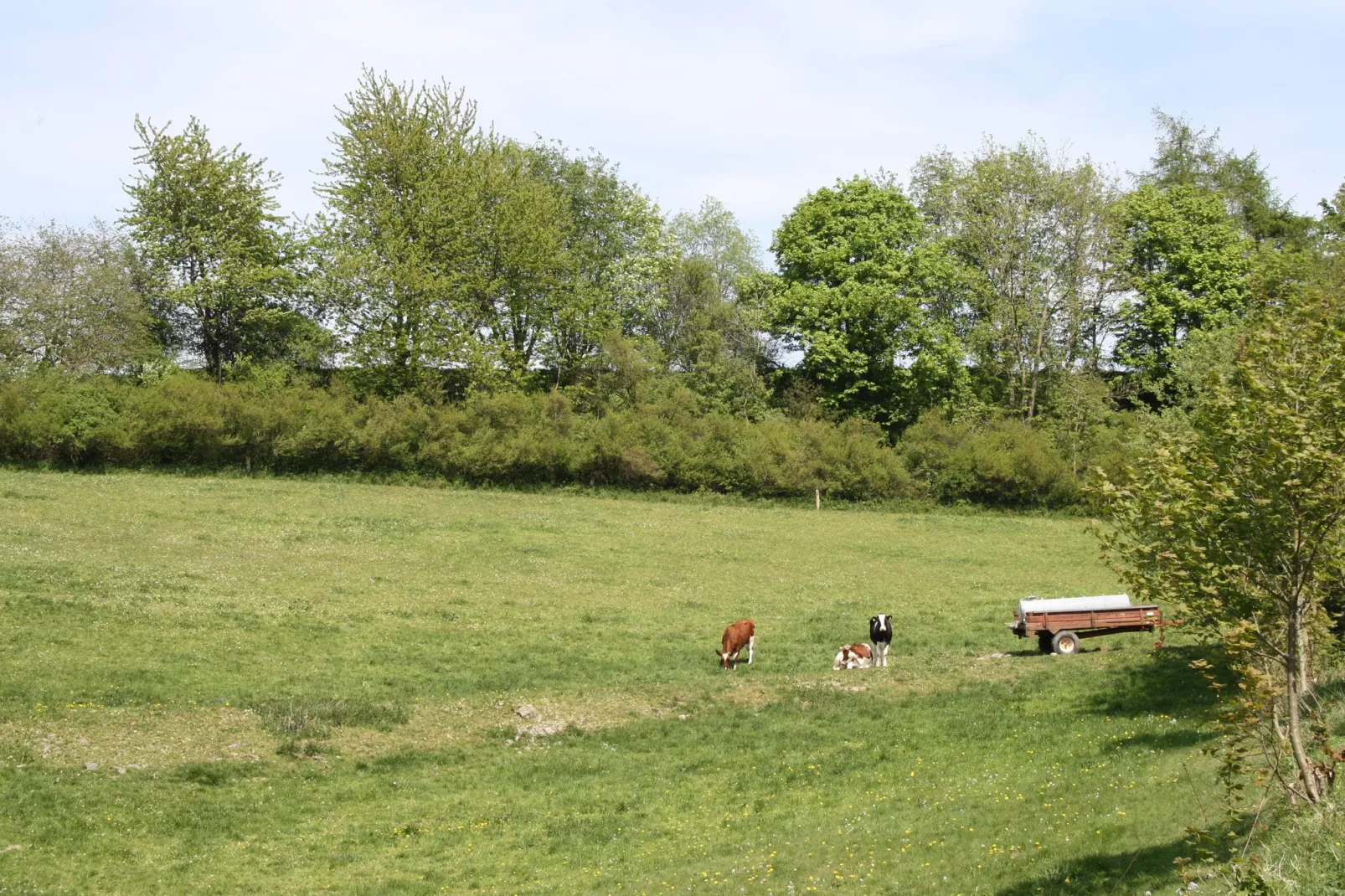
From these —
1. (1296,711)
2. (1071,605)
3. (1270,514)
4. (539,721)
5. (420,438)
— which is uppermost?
(420,438)

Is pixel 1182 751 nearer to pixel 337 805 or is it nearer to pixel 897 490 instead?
pixel 337 805

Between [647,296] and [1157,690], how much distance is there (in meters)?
59.9

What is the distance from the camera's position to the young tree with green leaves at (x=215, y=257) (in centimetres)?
6625

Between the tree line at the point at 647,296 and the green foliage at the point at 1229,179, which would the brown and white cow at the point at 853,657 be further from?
the green foliage at the point at 1229,179

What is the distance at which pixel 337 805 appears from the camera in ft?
68.3

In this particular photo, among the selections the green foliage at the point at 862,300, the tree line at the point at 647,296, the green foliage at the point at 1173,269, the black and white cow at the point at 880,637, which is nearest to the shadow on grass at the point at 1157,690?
the black and white cow at the point at 880,637

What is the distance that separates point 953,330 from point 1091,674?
50.3m

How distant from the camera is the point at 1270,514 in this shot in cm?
1180

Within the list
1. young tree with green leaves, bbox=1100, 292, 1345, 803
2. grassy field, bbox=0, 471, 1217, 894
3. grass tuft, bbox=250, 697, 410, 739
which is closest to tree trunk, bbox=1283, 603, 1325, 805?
young tree with green leaves, bbox=1100, 292, 1345, 803

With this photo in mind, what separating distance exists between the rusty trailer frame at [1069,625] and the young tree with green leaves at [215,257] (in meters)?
48.5

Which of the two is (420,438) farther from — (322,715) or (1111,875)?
(1111,875)

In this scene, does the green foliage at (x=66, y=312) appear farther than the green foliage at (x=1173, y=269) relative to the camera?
No

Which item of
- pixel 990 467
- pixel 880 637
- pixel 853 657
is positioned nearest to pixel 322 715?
pixel 853 657

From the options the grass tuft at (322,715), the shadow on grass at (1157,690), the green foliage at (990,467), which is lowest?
the grass tuft at (322,715)
